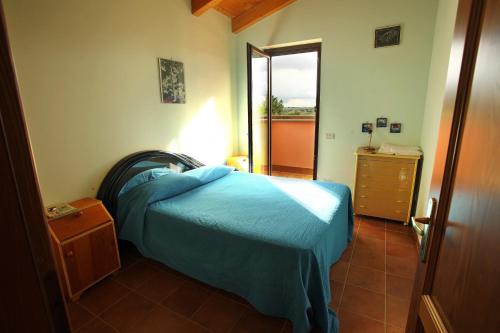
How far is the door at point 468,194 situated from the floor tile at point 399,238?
2156mm

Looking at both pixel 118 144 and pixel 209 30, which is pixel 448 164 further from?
pixel 209 30

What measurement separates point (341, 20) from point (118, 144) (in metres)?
3.15

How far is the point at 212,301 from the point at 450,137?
1.86 meters

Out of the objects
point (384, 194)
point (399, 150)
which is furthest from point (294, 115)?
point (384, 194)

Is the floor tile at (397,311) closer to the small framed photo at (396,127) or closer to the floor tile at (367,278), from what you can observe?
the floor tile at (367,278)

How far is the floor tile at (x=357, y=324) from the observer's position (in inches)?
64.6

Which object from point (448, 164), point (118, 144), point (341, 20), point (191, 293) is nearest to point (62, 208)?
point (118, 144)

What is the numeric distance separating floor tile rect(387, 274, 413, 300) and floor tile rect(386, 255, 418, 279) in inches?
2.6

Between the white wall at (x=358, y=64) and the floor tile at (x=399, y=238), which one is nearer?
the floor tile at (x=399, y=238)

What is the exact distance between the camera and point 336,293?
77.7 inches

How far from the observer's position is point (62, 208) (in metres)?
2.04

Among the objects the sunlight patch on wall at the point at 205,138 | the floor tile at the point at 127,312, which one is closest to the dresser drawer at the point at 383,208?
the sunlight patch on wall at the point at 205,138

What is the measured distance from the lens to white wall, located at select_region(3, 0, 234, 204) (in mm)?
1907

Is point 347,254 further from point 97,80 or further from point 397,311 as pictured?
point 97,80
